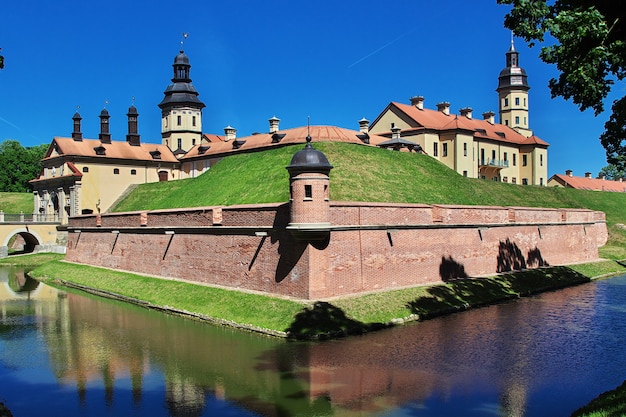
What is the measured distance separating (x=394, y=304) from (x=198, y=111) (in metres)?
44.9

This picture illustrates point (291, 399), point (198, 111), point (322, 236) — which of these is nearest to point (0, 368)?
point (291, 399)

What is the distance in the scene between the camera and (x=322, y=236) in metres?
18.5

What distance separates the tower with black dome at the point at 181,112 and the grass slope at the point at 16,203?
1747cm

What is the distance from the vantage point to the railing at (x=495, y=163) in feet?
175

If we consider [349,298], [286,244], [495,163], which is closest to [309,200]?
[286,244]

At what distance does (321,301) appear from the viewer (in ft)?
60.1

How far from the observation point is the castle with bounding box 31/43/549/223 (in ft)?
162

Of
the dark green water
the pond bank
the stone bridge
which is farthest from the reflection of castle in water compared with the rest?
the stone bridge

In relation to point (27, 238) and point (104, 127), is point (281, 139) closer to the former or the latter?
point (104, 127)

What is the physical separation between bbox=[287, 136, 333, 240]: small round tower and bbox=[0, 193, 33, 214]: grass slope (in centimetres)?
5202

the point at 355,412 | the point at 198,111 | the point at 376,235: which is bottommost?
the point at 355,412

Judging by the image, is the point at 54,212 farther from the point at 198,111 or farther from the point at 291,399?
the point at 291,399

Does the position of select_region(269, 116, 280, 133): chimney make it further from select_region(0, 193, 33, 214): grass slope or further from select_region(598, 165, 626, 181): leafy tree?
select_region(598, 165, 626, 181): leafy tree

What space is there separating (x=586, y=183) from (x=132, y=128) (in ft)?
195
